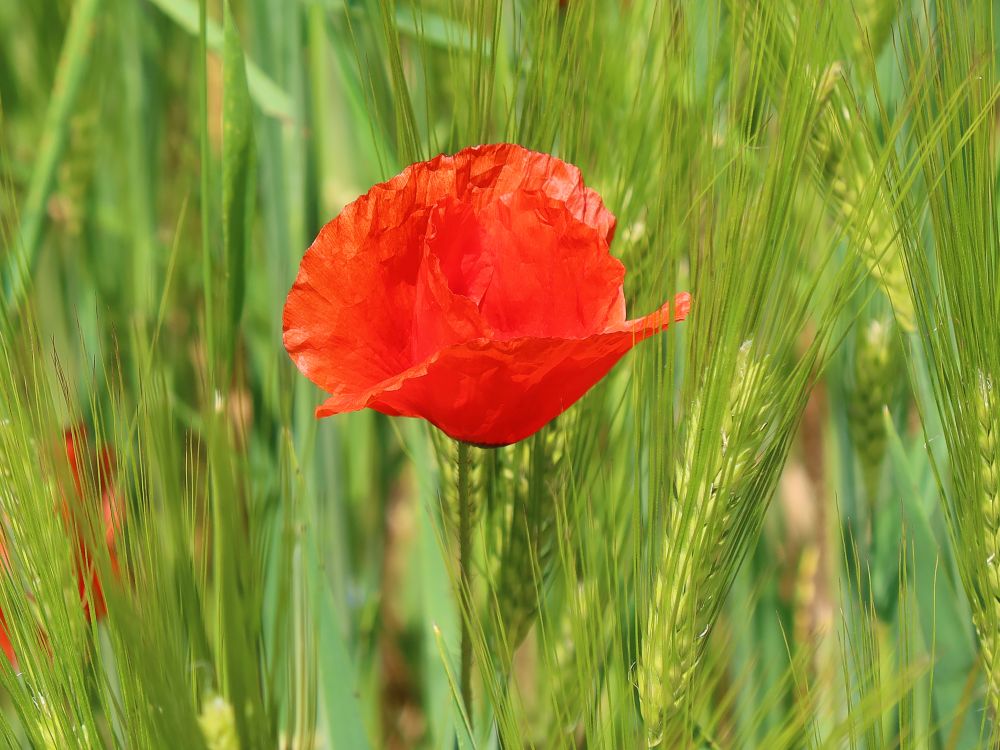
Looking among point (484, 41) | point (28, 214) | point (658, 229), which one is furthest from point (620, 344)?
point (28, 214)

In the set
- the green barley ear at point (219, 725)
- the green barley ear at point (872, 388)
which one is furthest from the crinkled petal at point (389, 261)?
the green barley ear at point (872, 388)

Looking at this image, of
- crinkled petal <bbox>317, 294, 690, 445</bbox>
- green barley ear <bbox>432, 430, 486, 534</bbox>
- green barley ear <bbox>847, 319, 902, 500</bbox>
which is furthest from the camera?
green barley ear <bbox>847, 319, 902, 500</bbox>

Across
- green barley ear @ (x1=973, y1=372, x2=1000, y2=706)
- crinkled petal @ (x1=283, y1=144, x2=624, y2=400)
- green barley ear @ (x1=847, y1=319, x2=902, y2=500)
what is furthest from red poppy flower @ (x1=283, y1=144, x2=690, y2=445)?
green barley ear @ (x1=847, y1=319, x2=902, y2=500)

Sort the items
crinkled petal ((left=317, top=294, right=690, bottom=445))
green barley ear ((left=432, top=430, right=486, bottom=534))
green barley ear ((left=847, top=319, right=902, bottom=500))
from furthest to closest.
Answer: green barley ear ((left=847, top=319, right=902, bottom=500)) < green barley ear ((left=432, top=430, right=486, bottom=534)) < crinkled petal ((left=317, top=294, right=690, bottom=445))

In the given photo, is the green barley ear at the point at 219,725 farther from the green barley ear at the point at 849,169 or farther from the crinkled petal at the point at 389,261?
the green barley ear at the point at 849,169

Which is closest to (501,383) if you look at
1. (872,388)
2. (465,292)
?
(465,292)

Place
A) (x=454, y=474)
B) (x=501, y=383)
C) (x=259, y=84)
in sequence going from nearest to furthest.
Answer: (x=501, y=383), (x=454, y=474), (x=259, y=84)

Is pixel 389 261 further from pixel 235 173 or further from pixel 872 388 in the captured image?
pixel 872 388

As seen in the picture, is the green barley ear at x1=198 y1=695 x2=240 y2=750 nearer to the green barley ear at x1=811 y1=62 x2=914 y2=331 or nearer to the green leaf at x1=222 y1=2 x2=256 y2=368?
the green leaf at x1=222 y1=2 x2=256 y2=368
